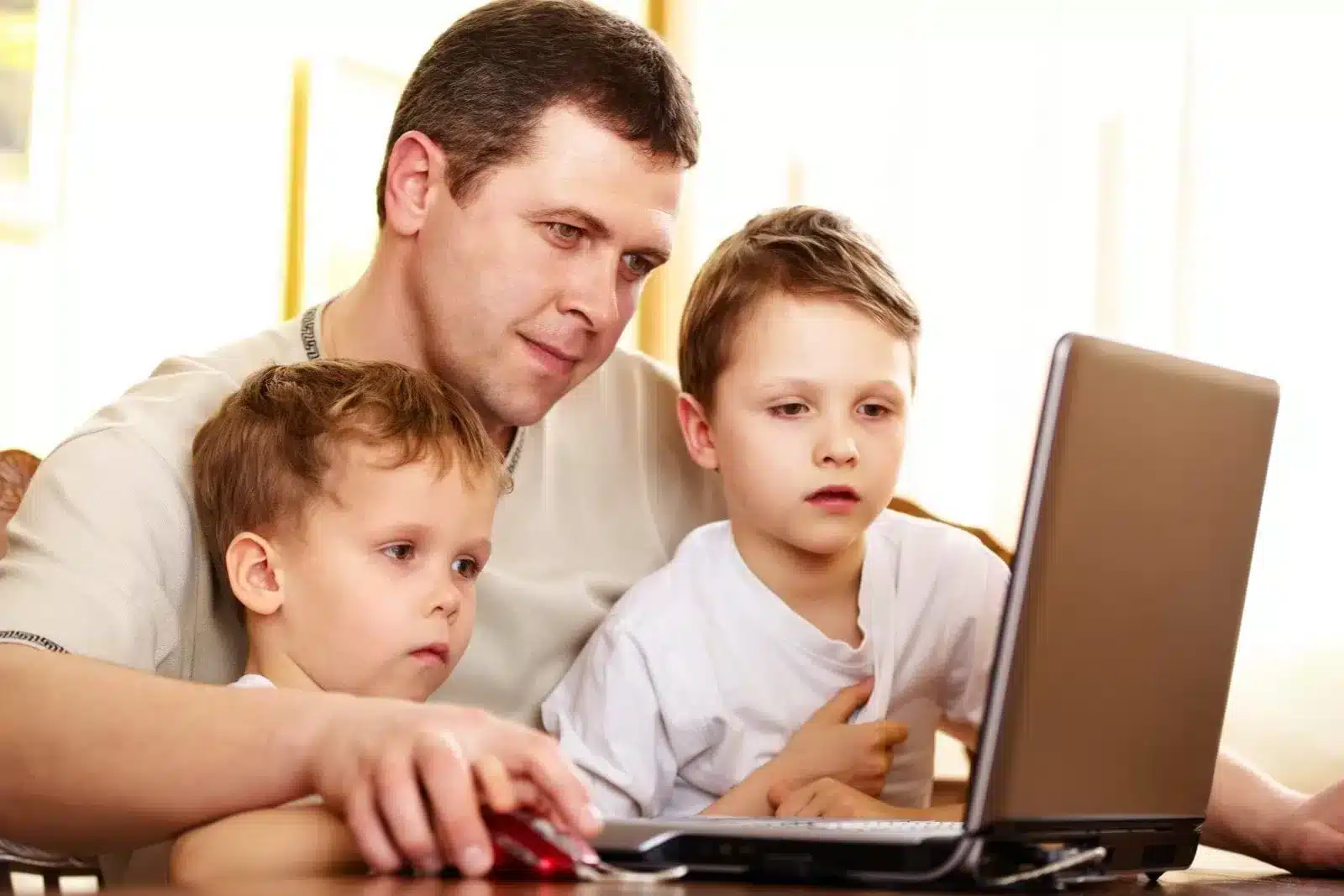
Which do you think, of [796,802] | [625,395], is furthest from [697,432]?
[796,802]

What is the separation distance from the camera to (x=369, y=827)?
795 millimetres

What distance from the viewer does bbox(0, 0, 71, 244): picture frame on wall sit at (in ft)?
9.00

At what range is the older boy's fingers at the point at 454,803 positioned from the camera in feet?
→ 2.50

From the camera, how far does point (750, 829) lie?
2.75 feet

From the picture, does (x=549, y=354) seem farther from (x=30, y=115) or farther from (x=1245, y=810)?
(x=30, y=115)

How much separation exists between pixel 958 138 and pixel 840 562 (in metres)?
1.97

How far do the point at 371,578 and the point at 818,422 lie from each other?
502 mm

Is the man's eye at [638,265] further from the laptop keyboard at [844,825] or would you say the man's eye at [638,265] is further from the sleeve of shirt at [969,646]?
the laptop keyboard at [844,825]

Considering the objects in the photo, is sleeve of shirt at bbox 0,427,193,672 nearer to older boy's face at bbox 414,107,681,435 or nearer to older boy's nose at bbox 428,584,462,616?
older boy's nose at bbox 428,584,462,616

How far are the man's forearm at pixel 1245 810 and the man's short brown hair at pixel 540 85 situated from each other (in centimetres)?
87

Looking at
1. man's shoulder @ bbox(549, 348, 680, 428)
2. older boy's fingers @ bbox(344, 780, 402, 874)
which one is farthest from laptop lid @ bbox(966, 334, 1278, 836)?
man's shoulder @ bbox(549, 348, 680, 428)

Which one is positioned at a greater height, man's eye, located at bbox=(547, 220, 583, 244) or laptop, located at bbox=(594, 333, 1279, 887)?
man's eye, located at bbox=(547, 220, 583, 244)

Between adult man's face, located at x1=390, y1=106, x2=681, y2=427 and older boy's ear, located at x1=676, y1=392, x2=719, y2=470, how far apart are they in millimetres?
129

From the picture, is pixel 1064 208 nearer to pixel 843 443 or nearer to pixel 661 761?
pixel 843 443
